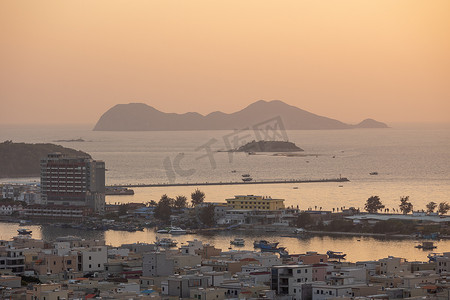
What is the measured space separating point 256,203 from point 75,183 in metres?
6.52

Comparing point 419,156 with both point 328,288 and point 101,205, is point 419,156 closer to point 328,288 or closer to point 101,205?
point 101,205

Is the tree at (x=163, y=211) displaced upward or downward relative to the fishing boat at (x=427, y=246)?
upward

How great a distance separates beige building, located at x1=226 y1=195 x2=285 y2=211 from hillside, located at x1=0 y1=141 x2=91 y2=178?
30.9 meters

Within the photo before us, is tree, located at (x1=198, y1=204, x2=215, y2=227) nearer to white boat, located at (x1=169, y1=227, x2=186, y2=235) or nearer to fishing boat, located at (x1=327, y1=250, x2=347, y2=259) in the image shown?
white boat, located at (x1=169, y1=227, x2=186, y2=235)

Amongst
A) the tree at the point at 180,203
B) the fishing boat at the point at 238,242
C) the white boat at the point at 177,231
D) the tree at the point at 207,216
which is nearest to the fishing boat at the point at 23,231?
the white boat at the point at 177,231

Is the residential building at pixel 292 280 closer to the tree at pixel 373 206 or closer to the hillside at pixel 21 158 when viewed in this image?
the tree at pixel 373 206

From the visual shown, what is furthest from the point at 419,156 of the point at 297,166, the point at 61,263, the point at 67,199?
the point at 61,263

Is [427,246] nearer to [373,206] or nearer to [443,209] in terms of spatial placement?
[443,209]

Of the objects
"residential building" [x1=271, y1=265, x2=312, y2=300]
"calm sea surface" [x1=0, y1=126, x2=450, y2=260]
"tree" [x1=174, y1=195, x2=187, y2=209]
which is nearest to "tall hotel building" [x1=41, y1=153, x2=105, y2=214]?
"tree" [x1=174, y1=195, x2=187, y2=209]

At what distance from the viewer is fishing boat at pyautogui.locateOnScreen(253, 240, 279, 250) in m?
27.9

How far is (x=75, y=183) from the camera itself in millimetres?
38875

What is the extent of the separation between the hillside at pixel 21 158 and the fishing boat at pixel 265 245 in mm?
37727

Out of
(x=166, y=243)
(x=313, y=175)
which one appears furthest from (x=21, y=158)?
(x=166, y=243)

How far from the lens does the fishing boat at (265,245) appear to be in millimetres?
27900
